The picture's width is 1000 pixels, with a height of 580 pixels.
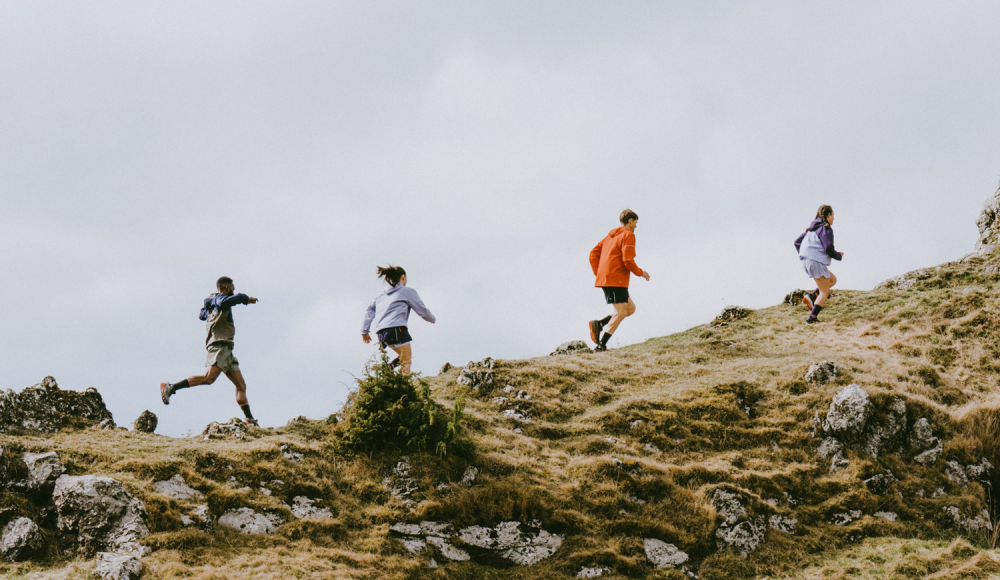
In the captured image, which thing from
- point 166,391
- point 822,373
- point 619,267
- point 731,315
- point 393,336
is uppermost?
point 619,267

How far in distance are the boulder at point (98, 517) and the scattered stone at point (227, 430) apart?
350 cm

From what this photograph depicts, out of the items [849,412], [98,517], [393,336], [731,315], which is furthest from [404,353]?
[731,315]

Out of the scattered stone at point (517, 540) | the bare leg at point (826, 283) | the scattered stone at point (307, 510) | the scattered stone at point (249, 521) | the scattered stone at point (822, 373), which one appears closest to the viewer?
the scattered stone at point (249, 521)

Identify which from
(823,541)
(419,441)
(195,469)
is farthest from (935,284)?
(195,469)

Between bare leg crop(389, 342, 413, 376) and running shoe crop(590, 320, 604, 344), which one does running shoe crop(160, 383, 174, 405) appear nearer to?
bare leg crop(389, 342, 413, 376)

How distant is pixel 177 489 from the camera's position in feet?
33.8

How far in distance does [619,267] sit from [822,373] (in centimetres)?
589

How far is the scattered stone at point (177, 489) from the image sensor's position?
10156mm

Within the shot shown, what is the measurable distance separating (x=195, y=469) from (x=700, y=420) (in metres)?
10.1

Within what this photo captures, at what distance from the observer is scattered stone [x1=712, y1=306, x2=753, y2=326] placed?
24.4 metres

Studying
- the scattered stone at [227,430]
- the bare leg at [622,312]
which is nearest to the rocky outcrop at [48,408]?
the scattered stone at [227,430]

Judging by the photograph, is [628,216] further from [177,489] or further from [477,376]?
[177,489]

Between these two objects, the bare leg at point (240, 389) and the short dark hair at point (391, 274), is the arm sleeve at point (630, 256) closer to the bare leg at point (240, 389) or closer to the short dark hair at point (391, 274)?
the short dark hair at point (391, 274)

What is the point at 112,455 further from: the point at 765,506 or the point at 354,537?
the point at 765,506
